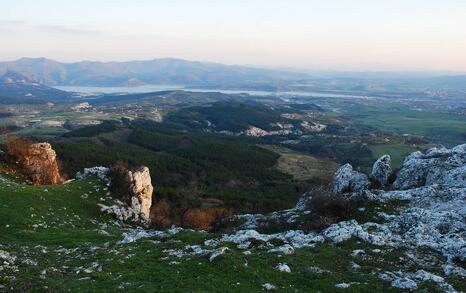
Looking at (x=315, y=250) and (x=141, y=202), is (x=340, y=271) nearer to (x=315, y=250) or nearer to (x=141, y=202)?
(x=315, y=250)

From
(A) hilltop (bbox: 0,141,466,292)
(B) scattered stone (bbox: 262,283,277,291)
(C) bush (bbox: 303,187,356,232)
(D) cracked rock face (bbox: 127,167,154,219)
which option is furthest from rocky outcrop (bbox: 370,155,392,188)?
(B) scattered stone (bbox: 262,283,277,291)

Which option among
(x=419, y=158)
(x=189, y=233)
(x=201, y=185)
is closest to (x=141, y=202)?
(x=189, y=233)

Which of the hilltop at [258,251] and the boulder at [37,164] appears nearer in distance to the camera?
the hilltop at [258,251]

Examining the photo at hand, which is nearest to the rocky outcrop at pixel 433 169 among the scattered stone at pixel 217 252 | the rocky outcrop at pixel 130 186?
the scattered stone at pixel 217 252

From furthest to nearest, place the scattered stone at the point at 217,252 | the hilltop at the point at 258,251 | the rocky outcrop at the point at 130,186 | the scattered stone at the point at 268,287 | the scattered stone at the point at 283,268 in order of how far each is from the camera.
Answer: the rocky outcrop at the point at 130,186
the scattered stone at the point at 217,252
the scattered stone at the point at 283,268
the hilltop at the point at 258,251
the scattered stone at the point at 268,287

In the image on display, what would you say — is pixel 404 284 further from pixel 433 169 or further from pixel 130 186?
pixel 130 186

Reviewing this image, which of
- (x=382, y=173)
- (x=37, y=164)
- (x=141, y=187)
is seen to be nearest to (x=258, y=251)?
(x=382, y=173)

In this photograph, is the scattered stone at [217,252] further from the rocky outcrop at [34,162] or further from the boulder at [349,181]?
the rocky outcrop at [34,162]
